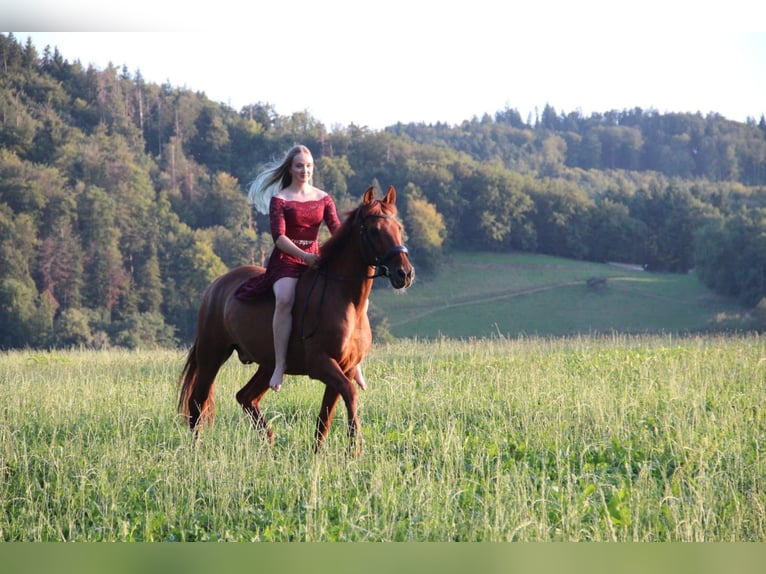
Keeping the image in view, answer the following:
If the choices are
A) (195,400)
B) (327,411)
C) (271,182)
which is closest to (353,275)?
(327,411)

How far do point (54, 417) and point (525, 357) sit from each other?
30.2 feet

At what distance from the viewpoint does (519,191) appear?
8512cm

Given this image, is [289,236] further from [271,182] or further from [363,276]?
[363,276]

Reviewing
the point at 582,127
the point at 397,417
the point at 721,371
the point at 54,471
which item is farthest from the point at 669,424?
the point at 582,127

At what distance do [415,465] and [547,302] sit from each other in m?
59.5

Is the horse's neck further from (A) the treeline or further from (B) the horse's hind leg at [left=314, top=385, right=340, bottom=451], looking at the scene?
(A) the treeline

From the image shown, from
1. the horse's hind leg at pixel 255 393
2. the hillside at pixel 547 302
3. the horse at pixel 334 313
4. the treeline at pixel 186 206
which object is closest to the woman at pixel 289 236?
the horse at pixel 334 313

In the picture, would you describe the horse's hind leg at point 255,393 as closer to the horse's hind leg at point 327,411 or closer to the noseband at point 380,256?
the horse's hind leg at point 327,411

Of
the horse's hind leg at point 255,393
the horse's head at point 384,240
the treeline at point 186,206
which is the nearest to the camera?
the horse's head at point 384,240

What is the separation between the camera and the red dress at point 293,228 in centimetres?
784

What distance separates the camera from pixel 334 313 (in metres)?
7.47

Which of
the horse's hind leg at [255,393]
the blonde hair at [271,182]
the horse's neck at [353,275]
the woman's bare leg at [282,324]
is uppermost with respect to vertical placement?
the blonde hair at [271,182]

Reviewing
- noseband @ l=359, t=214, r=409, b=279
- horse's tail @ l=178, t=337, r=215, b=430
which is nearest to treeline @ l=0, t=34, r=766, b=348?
horse's tail @ l=178, t=337, r=215, b=430

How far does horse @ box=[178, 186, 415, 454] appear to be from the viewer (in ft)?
23.4
